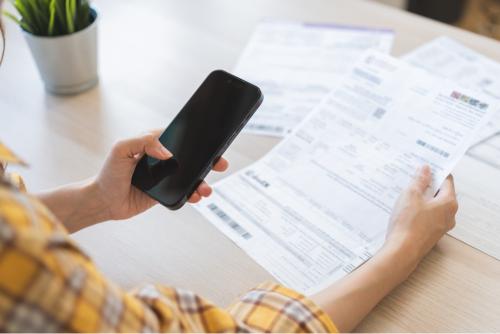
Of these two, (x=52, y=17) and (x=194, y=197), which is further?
(x=52, y=17)

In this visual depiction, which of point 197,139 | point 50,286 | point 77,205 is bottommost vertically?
point 77,205

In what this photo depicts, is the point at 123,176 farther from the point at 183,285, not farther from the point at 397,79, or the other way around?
the point at 397,79

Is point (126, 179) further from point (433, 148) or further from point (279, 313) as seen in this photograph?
point (433, 148)

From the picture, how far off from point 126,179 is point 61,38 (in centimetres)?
31

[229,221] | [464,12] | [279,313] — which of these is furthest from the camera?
[464,12]

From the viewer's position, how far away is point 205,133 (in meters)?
0.75

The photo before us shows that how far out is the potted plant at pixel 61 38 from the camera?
0.89m

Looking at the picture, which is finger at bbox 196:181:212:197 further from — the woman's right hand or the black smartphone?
the woman's right hand

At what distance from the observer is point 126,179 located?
73 centimetres

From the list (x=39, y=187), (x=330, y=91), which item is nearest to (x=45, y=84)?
(x=39, y=187)

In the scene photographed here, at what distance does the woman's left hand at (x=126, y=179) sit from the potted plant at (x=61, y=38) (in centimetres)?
28

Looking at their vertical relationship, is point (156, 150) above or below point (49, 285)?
below

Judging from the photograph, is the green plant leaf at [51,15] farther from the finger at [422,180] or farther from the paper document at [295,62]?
the finger at [422,180]

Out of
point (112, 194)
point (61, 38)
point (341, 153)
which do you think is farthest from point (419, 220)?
point (61, 38)
